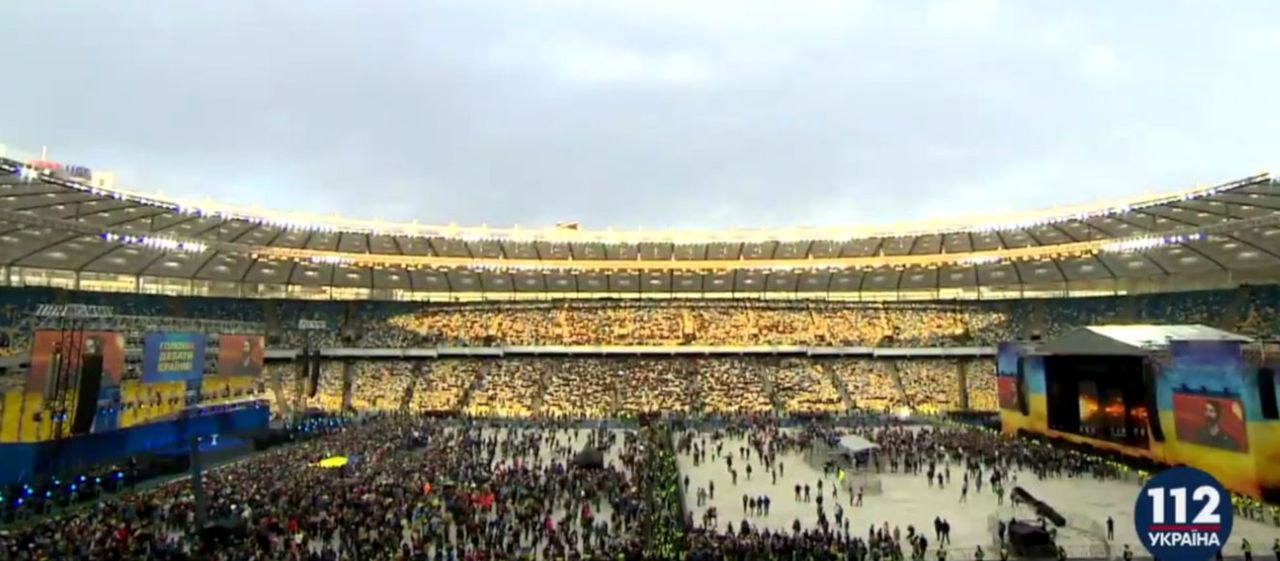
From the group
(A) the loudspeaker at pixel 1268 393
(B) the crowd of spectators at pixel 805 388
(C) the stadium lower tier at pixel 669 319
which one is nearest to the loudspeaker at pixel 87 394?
(C) the stadium lower tier at pixel 669 319

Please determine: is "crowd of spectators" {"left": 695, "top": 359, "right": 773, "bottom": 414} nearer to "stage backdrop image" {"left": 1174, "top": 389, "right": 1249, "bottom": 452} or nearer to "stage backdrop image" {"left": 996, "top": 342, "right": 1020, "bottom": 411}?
"stage backdrop image" {"left": 996, "top": 342, "right": 1020, "bottom": 411}

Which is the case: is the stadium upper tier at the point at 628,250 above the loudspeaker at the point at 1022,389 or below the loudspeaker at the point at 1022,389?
above

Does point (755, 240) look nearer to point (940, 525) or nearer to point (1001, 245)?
point (1001, 245)

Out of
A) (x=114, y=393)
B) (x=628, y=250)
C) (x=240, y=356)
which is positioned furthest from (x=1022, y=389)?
(x=114, y=393)

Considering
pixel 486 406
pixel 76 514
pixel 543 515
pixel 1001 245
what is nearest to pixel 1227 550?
pixel 543 515

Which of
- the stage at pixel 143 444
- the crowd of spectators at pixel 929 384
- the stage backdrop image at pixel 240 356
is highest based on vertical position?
the stage backdrop image at pixel 240 356

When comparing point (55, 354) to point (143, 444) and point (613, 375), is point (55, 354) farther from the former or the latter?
point (613, 375)

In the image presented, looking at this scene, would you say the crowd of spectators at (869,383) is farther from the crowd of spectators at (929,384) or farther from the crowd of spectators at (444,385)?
the crowd of spectators at (444,385)
